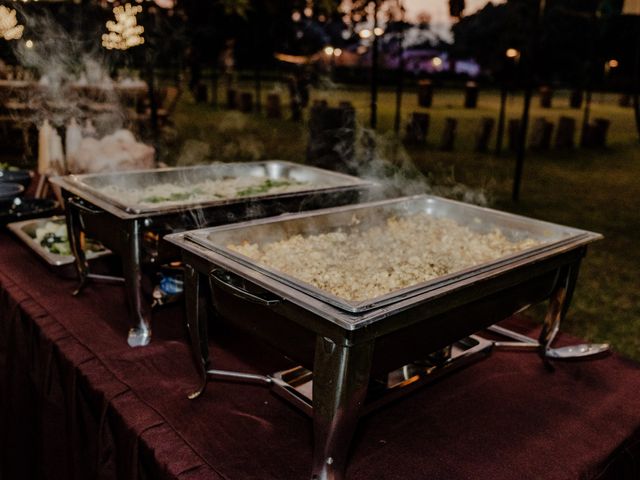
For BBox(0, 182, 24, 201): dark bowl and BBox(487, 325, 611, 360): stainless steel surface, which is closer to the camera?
BBox(487, 325, 611, 360): stainless steel surface

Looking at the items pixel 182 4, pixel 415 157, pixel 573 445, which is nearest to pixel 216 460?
pixel 573 445

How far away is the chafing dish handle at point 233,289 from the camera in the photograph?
1181 mm

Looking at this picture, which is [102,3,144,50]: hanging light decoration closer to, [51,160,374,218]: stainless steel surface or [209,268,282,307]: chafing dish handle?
[51,160,374,218]: stainless steel surface

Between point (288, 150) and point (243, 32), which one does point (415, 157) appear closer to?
point (288, 150)

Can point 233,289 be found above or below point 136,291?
above

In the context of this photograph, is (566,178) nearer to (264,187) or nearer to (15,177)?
(264,187)

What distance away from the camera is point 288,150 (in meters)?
9.09

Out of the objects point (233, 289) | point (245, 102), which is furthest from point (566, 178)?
point (245, 102)

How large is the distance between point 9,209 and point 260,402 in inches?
81.3

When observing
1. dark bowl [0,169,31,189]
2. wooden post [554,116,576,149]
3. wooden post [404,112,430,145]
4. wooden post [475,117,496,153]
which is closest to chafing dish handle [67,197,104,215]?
dark bowl [0,169,31,189]

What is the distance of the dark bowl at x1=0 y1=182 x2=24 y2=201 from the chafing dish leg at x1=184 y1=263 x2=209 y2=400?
6.04ft

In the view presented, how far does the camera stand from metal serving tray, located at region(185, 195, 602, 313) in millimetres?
1166

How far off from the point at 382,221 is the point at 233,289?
89cm

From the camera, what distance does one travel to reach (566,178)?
826cm
